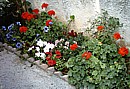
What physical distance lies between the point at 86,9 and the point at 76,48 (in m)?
0.60

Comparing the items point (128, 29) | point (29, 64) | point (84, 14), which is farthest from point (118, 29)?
point (29, 64)

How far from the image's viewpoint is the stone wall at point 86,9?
3.51 metres

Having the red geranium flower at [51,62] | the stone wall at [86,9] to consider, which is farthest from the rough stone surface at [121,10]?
the red geranium flower at [51,62]

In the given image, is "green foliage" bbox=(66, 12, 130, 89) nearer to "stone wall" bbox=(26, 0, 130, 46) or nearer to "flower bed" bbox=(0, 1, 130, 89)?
"flower bed" bbox=(0, 1, 130, 89)

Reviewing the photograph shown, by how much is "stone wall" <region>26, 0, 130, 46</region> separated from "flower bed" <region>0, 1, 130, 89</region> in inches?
3.2

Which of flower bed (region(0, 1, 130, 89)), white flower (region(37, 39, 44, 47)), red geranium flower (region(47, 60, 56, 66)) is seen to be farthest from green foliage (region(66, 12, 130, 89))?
white flower (region(37, 39, 44, 47))

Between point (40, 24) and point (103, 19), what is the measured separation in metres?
1.09

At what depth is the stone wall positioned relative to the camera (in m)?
3.51

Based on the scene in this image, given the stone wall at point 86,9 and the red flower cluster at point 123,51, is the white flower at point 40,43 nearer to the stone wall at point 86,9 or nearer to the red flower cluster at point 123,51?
the stone wall at point 86,9

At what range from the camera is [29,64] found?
12.8 feet

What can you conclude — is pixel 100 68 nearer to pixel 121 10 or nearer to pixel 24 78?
pixel 121 10

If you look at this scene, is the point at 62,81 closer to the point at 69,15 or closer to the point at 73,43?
the point at 73,43

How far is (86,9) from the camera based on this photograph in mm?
3965

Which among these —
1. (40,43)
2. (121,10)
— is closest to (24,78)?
(40,43)
